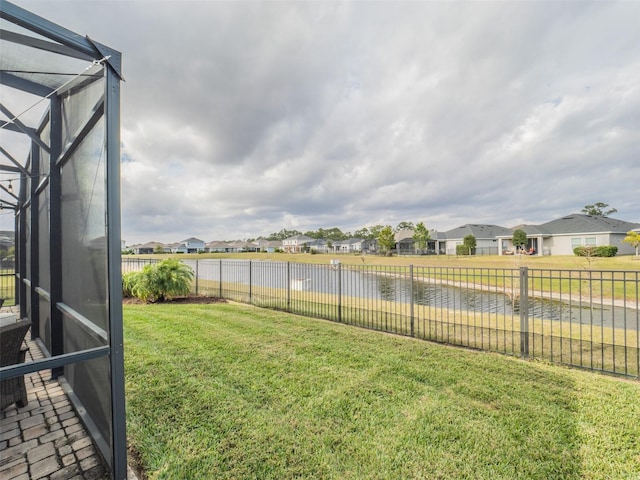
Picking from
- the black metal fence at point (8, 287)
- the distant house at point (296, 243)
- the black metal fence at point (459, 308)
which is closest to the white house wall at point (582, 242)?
the black metal fence at point (459, 308)

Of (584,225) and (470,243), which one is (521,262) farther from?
(584,225)

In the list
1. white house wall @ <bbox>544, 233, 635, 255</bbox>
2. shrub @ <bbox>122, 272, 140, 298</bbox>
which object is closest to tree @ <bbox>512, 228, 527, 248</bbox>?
white house wall @ <bbox>544, 233, 635, 255</bbox>

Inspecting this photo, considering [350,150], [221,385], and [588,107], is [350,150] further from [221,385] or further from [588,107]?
[221,385]

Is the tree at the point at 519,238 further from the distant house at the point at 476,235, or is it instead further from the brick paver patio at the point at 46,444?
the brick paver patio at the point at 46,444

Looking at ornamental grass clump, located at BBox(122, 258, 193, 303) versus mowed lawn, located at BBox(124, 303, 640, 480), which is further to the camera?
ornamental grass clump, located at BBox(122, 258, 193, 303)

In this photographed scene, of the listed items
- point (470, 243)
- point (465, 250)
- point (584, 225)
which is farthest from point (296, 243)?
point (584, 225)

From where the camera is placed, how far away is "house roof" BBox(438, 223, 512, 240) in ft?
140

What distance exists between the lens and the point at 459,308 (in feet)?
28.3

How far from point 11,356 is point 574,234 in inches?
1672

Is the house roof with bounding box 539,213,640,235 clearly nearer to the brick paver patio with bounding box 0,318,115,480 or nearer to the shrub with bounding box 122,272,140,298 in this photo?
the shrub with bounding box 122,272,140,298

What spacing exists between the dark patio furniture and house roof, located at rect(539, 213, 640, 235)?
41891 mm

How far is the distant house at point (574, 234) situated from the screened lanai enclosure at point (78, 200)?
4019 cm

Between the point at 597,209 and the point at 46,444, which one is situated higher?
the point at 597,209

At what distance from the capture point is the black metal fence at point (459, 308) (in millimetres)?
4289
